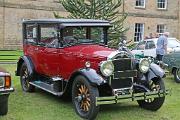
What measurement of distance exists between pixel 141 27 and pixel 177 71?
2237cm

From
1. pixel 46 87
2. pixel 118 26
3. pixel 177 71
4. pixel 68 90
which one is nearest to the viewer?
pixel 68 90

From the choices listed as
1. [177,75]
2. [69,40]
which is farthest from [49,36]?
[177,75]

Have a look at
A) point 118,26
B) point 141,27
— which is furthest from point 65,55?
point 141,27

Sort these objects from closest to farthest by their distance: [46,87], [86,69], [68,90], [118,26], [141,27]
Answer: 1. [86,69]
2. [68,90]
3. [46,87]
4. [118,26]
5. [141,27]

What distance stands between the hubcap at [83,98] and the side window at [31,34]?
2953mm

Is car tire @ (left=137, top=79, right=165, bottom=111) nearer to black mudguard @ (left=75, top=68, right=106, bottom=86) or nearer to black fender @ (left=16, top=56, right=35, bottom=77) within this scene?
black mudguard @ (left=75, top=68, right=106, bottom=86)

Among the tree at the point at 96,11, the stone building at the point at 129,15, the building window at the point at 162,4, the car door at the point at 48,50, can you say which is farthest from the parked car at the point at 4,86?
the building window at the point at 162,4

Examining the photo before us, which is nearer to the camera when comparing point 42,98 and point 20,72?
point 42,98

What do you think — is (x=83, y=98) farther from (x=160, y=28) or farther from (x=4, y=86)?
(x=160, y=28)

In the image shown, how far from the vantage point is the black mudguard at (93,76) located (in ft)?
26.1

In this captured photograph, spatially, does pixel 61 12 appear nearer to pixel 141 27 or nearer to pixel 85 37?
pixel 141 27

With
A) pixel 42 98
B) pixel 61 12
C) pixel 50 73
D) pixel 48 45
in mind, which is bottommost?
pixel 42 98

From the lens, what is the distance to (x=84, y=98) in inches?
328

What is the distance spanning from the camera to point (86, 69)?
8.30m
